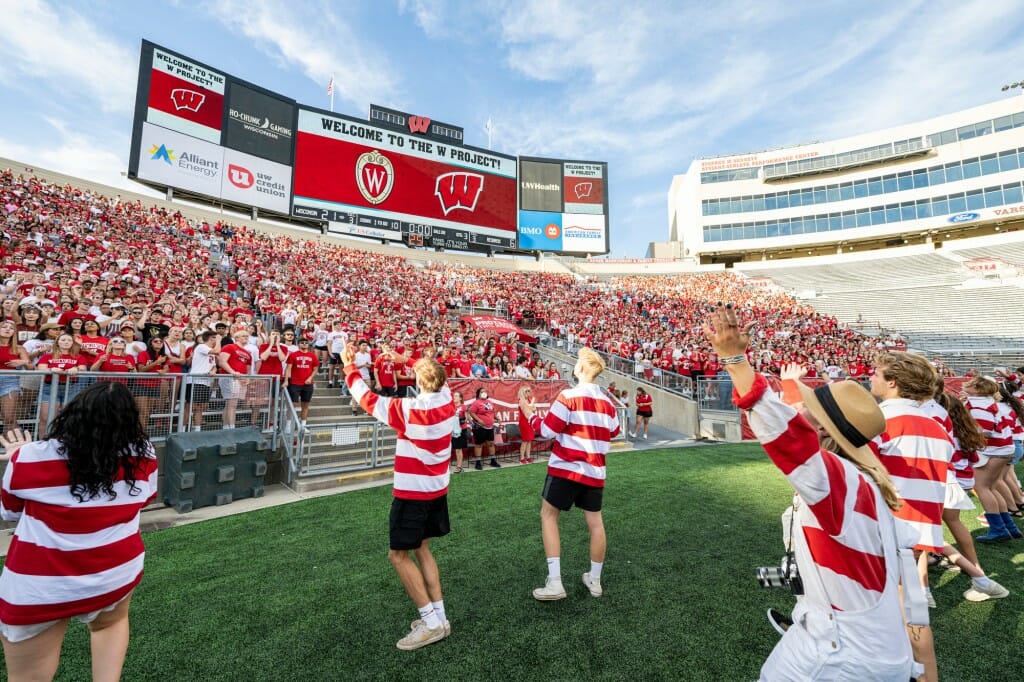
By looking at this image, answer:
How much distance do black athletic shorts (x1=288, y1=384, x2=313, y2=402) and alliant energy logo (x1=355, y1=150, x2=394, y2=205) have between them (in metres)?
26.8

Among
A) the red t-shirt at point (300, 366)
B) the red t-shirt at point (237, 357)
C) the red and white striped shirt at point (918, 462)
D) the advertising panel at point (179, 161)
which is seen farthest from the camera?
the advertising panel at point (179, 161)

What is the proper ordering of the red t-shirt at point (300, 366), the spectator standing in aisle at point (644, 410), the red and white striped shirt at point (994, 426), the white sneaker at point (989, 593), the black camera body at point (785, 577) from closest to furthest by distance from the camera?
the black camera body at point (785, 577), the white sneaker at point (989, 593), the red and white striped shirt at point (994, 426), the red t-shirt at point (300, 366), the spectator standing in aisle at point (644, 410)

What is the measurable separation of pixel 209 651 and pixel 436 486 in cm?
179

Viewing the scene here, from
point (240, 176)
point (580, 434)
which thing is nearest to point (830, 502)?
point (580, 434)

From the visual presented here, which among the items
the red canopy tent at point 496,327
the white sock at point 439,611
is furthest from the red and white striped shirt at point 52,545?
the red canopy tent at point 496,327

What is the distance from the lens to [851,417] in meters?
1.61

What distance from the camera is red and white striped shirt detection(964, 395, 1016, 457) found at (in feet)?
15.8

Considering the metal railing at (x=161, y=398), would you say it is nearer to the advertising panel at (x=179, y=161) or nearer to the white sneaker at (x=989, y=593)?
the white sneaker at (x=989, y=593)

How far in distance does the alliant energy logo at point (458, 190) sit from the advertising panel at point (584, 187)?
800cm

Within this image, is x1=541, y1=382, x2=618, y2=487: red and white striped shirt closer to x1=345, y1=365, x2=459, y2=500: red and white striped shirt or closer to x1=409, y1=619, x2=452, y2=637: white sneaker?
x1=345, y1=365, x2=459, y2=500: red and white striped shirt

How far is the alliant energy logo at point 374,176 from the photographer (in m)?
32.0

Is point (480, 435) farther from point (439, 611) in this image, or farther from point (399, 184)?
point (399, 184)

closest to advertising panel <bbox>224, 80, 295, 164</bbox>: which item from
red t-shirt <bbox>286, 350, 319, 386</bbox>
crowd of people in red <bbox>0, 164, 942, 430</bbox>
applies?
crowd of people in red <bbox>0, 164, 942, 430</bbox>

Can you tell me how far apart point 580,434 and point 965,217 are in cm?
5148
